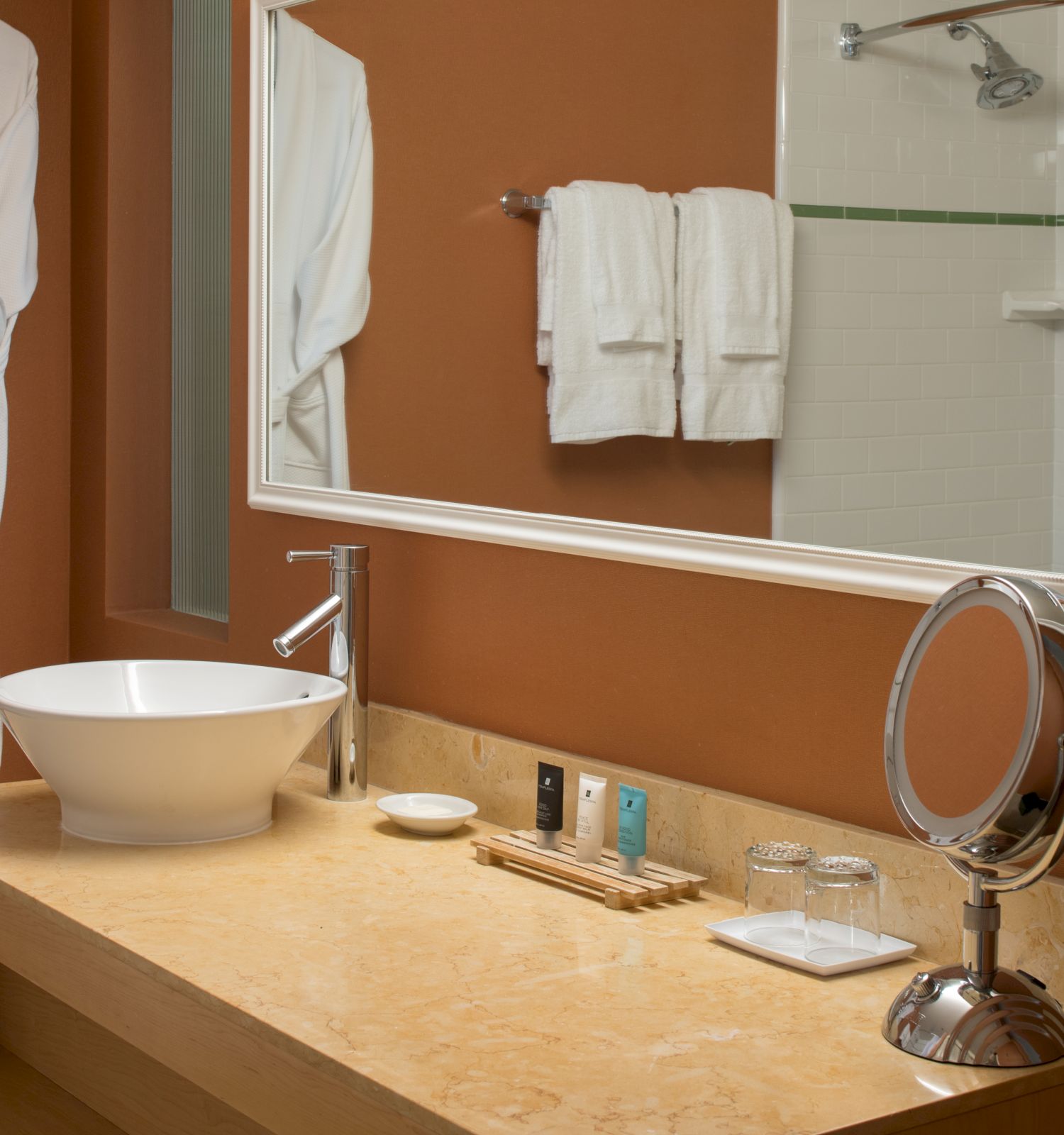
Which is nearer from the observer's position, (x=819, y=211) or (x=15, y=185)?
(x=819, y=211)

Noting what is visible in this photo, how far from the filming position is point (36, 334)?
2740mm

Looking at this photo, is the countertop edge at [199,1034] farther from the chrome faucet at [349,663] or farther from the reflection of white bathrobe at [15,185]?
the reflection of white bathrobe at [15,185]

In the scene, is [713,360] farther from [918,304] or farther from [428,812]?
[428,812]

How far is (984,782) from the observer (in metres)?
1.09

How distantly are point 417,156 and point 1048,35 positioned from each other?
950 mm

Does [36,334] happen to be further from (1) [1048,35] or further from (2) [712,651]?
(1) [1048,35]

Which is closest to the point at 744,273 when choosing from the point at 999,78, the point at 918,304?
the point at 918,304

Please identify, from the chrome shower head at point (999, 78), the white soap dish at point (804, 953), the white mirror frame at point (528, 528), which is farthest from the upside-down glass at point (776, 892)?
the chrome shower head at point (999, 78)

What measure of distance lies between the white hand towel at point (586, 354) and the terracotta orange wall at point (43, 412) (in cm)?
136

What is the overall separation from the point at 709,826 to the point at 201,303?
1467 millimetres

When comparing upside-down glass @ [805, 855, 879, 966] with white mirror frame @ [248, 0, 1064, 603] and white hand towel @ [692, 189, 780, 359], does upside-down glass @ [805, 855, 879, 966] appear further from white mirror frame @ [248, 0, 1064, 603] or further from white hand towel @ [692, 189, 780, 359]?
white hand towel @ [692, 189, 780, 359]

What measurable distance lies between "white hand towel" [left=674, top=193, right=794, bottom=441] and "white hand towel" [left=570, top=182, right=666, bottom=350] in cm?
4

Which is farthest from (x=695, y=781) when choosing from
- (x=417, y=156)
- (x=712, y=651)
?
(x=417, y=156)

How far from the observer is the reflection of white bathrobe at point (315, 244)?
2102 mm
